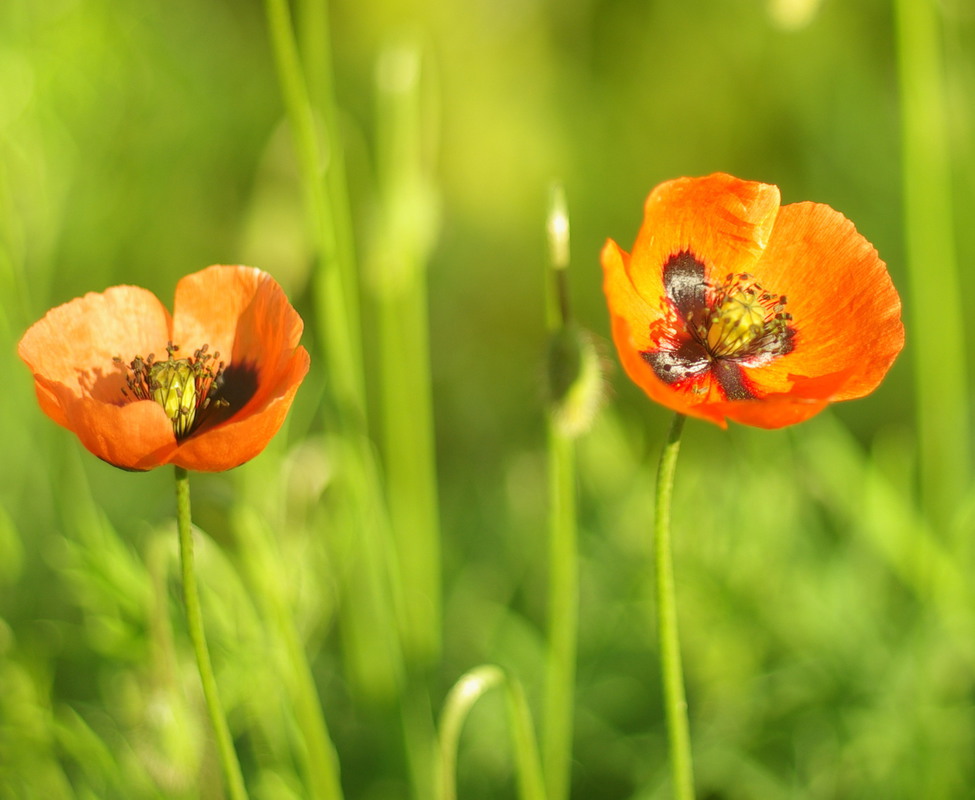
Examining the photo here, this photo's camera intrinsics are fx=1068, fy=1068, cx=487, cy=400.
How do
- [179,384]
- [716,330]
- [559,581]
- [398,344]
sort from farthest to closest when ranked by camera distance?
[398,344]
[559,581]
[716,330]
[179,384]

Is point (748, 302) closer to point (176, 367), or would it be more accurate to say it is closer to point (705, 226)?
point (705, 226)

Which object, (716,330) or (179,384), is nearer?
(179,384)

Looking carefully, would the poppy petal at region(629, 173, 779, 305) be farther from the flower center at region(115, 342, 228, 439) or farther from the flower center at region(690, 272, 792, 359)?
the flower center at region(115, 342, 228, 439)

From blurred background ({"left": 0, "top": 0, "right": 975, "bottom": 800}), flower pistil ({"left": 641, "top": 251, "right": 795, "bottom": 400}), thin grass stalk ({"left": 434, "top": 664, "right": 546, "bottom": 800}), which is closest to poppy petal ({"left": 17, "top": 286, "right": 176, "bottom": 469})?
blurred background ({"left": 0, "top": 0, "right": 975, "bottom": 800})

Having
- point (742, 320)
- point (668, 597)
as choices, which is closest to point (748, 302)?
point (742, 320)

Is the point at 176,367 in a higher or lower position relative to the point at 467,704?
higher

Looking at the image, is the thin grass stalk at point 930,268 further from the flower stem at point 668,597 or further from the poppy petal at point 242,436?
the poppy petal at point 242,436

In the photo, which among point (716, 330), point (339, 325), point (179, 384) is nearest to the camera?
point (179, 384)

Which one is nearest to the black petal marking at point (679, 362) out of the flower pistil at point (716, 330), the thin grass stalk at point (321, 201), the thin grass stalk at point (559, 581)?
the flower pistil at point (716, 330)
